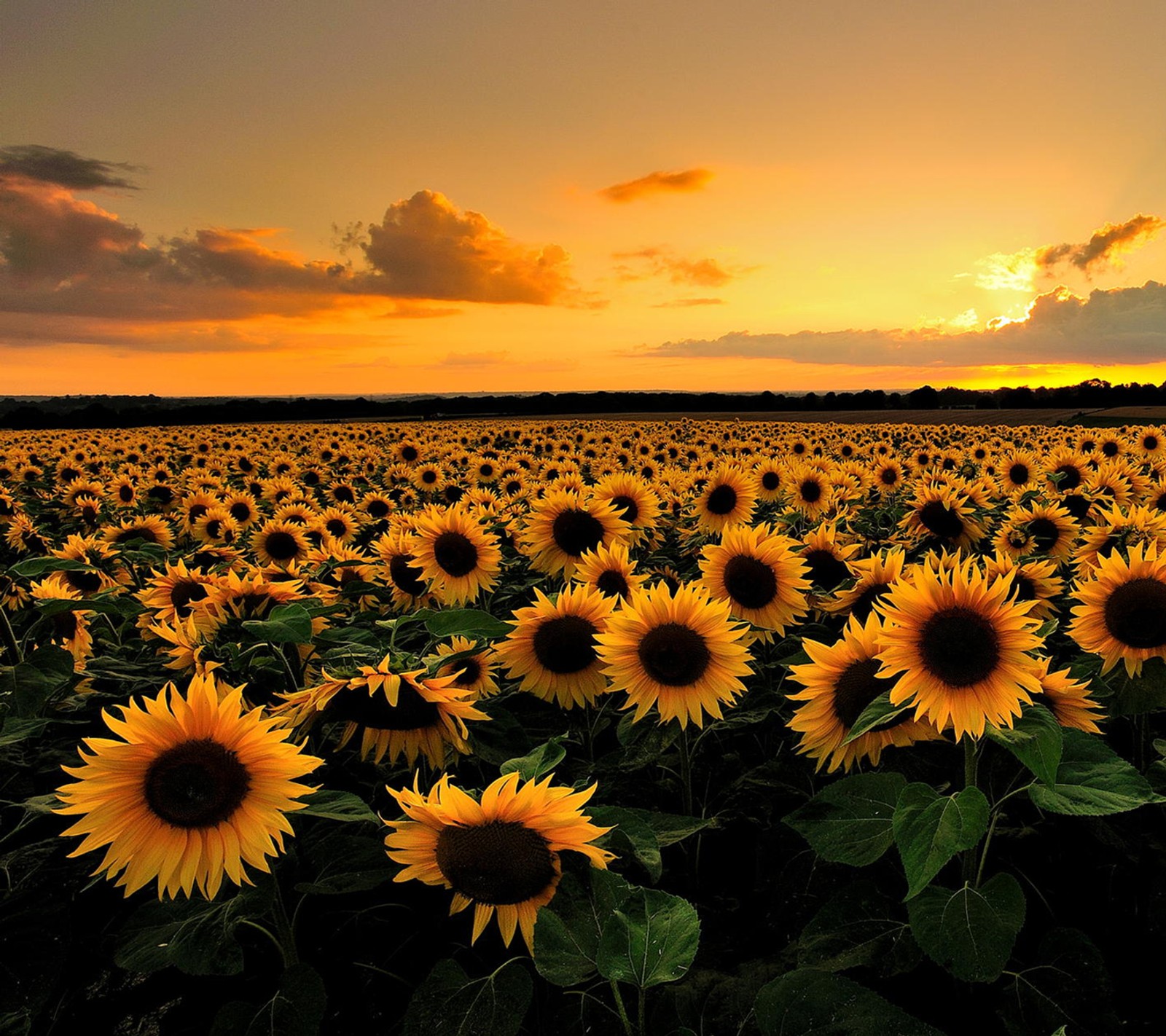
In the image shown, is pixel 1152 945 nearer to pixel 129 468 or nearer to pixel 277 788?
pixel 277 788

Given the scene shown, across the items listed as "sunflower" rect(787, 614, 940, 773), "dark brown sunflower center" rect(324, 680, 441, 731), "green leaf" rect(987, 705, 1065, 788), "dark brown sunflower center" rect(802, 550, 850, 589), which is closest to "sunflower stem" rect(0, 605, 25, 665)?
"dark brown sunflower center" rect(324, 680, 441, 731)

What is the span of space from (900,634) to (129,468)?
17294 millimetres

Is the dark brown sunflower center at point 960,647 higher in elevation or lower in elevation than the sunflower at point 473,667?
higher

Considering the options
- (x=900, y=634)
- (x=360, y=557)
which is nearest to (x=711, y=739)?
(x=900, y=634)

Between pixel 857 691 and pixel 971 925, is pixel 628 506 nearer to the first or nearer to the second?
pixel 857 691

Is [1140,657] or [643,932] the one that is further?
[1140,657]

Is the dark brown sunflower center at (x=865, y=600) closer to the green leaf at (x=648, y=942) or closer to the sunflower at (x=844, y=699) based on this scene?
the sunflower at (x=844, y=699)

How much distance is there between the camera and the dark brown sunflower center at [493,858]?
1790mm

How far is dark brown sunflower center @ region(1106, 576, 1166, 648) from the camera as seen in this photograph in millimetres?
2932

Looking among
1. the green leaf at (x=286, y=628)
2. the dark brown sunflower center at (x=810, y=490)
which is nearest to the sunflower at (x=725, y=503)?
the dark brown sunflower center at (x=810, y=490)

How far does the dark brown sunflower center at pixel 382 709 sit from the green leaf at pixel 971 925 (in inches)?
58.9

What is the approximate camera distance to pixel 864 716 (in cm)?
213

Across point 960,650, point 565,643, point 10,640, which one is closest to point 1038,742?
point 960,650

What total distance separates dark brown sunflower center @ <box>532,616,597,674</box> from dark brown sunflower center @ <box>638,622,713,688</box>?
341mm
